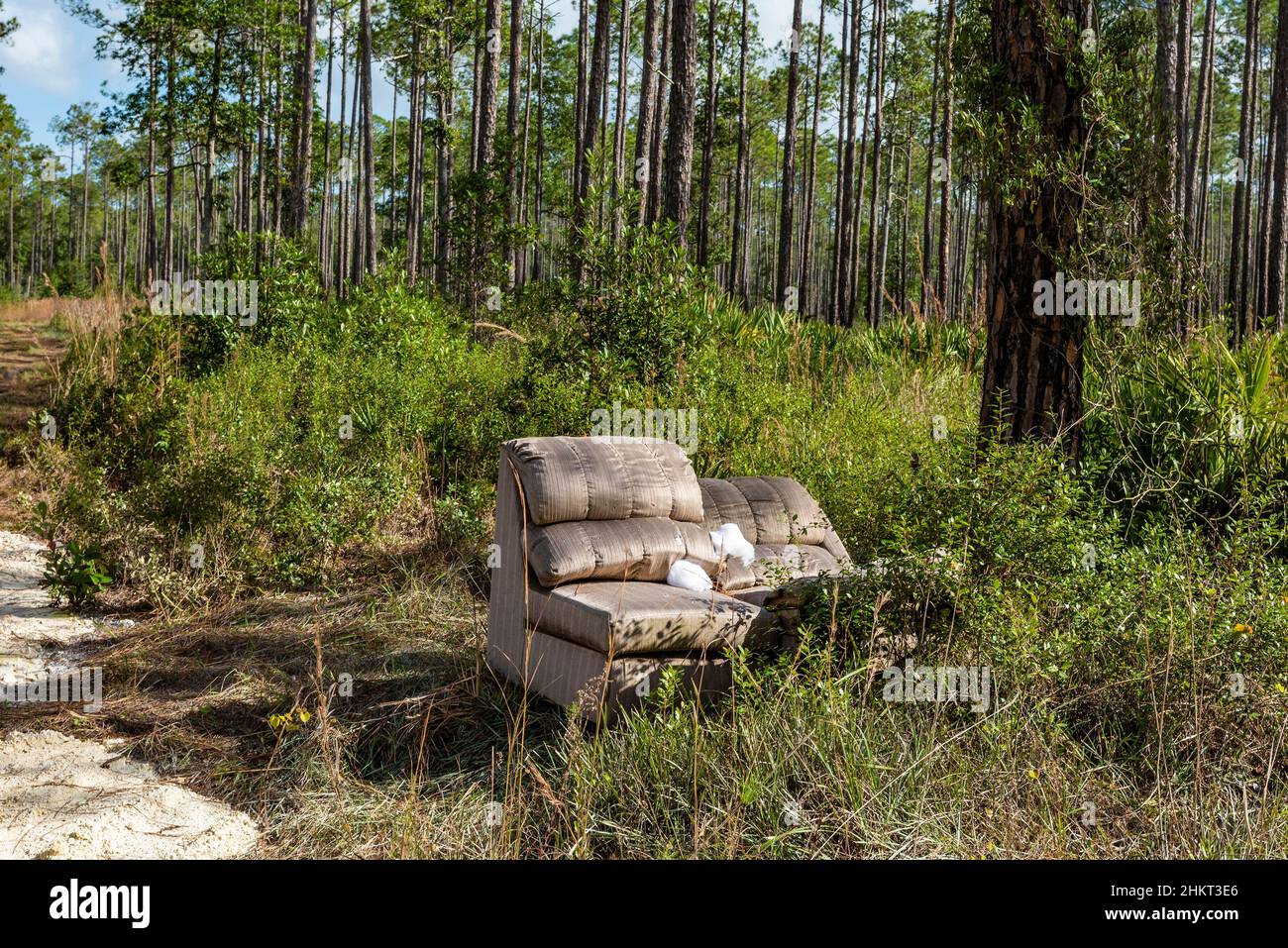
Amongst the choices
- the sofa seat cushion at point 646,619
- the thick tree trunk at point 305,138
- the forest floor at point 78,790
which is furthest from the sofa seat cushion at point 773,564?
the thick tree trunk at point 305,138

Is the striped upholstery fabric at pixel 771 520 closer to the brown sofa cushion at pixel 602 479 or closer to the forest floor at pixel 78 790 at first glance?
the brown sofa cushion at pixel 602 479

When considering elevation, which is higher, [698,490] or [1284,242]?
[1284,242]

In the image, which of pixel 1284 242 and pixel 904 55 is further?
pixel 904 55

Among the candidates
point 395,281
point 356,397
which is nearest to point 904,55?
point 395,281

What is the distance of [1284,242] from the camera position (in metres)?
15.5

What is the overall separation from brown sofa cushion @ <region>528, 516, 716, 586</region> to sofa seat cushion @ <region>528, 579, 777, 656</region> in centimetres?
10

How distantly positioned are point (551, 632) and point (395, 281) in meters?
8.34

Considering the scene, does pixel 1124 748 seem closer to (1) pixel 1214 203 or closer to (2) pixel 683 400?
(2) pixel 683 400

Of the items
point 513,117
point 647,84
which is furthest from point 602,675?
point 513,117

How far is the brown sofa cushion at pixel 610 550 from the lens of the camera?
429cm

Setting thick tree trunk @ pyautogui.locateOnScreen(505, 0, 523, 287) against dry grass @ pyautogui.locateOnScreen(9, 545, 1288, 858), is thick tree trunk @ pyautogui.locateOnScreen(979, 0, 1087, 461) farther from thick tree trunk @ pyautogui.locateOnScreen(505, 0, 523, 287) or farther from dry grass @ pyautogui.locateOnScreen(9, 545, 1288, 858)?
thick tree trunk @ pyautogui.locateOnScreen(505, 0, 523, 287)

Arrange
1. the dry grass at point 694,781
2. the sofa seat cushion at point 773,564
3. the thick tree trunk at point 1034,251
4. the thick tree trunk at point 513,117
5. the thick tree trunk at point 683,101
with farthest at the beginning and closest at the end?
the thick tree trunk at point 513,117, the thick tree trunk at point 683,101, the sofa seat cushion at point 773,564, the thick tree trunk at point 1034,251, the dry grass at point 694,781

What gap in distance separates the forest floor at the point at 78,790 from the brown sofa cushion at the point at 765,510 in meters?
2.67
